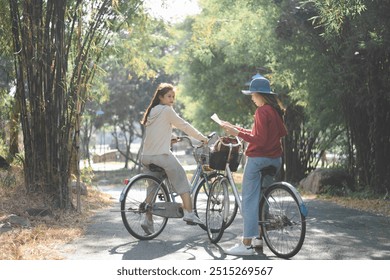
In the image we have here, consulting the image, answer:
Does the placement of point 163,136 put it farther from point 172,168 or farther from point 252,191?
point 252,191

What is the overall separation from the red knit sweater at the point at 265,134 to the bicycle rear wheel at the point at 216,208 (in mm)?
783

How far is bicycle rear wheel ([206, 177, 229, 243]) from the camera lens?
6324 mm

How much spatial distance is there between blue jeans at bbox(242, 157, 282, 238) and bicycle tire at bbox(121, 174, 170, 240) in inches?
46.5

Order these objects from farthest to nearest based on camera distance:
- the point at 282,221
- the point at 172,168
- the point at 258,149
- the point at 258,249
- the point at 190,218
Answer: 1. the point at 190,218
2. the point at 172,168
3. the point at 258,249
4. the point at 258,149
5. the point at 282,221

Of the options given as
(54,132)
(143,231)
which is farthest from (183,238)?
(54,132)

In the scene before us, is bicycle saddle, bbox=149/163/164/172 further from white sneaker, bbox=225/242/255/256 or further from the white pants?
white sneaker, bbox=225/242/255/256

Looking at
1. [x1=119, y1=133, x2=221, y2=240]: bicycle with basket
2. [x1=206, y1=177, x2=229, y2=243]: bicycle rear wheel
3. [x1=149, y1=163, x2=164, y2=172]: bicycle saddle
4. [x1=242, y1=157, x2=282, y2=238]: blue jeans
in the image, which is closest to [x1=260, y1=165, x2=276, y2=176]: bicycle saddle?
[x1=242, y1=157, x2=282, y2=238]: blue jeans

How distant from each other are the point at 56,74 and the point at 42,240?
8.02 feet

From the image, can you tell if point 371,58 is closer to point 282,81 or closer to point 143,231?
point 282,81

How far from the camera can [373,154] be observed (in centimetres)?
1229

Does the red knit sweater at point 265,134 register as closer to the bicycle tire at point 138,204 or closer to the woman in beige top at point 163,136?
the woman in beige top at point 163,136

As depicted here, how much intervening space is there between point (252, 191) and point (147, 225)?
1.42m

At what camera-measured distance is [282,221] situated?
219 inches

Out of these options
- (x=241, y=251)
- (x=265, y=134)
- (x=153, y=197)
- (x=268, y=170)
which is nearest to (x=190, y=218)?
(x=153, y=197)
